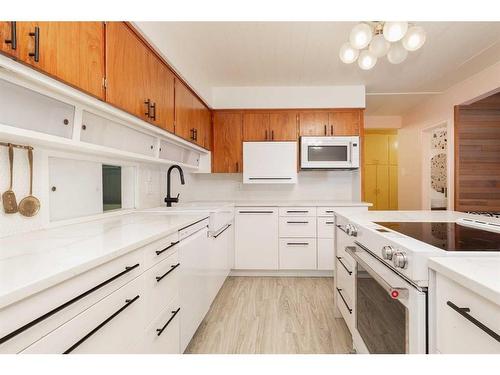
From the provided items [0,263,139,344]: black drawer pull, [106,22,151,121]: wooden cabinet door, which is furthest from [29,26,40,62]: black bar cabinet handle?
[0,263,139,344]: black drawer pull

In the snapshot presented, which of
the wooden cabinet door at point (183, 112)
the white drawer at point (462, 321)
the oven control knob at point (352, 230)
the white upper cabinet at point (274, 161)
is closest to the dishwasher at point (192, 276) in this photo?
the wooden cabinet door at point (183, 112)

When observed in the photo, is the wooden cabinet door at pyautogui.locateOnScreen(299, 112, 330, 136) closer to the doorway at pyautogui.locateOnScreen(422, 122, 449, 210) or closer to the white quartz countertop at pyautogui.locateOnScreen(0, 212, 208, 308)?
the doorway at pyautogui.locateOnScreen(422, 122, 449, 210)

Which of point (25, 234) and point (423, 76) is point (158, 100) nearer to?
point (25, 234)

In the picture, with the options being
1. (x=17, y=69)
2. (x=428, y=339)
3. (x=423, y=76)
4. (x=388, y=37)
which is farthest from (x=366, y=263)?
(x=423, y=76)

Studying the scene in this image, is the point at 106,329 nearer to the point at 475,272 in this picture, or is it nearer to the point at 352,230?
the point at 475,272

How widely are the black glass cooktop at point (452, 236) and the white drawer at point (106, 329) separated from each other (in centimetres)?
114

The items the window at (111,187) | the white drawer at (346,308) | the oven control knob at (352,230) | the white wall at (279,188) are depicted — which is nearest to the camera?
the oven control knob at (352,230)

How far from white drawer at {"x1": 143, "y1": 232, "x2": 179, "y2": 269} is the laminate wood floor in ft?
2.71

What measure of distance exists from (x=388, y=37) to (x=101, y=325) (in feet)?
6.71

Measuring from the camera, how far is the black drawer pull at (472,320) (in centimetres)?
57

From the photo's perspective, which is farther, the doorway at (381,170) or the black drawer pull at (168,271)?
the doorway at (381,170)

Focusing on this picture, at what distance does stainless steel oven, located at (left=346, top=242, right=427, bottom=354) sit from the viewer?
876mm

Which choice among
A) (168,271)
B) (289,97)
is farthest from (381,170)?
(168,271)

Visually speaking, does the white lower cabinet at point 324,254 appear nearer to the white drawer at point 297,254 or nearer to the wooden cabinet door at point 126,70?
the white drawer at point 297,254
